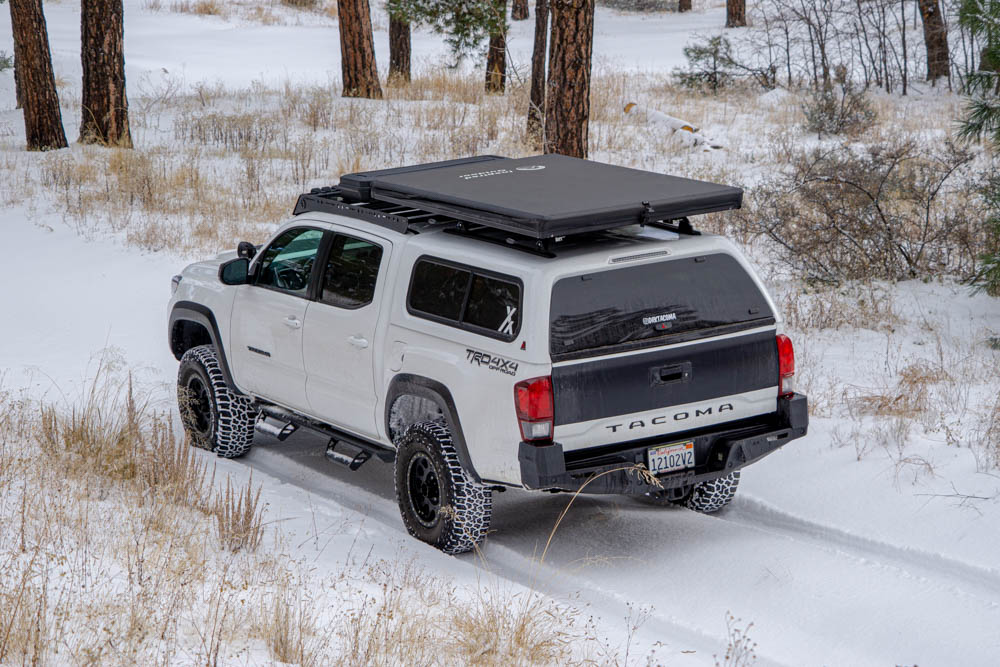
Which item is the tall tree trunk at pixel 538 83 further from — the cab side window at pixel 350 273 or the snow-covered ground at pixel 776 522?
the cab side window at pixel 350 273

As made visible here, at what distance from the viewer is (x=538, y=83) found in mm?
18938

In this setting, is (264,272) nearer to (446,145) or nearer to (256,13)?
(446,145)

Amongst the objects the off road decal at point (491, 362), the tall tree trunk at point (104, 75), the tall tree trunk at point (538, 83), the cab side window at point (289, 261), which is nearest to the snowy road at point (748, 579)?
the off road decal at point (491, 362)

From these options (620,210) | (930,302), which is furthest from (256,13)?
(620,210)

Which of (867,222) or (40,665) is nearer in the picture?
(40,665)

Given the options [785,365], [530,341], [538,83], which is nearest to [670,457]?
[785,365]

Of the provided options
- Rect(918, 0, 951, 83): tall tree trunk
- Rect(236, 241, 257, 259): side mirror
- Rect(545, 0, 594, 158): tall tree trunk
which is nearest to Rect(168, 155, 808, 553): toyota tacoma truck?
Rect(236, 241, 257, 259): side mirror

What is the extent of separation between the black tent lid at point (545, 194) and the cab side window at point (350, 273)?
0.34m

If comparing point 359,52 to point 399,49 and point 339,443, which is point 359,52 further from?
point 339,443

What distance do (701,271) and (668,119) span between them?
43.1ft

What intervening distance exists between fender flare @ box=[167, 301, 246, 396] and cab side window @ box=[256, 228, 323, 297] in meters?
0.65

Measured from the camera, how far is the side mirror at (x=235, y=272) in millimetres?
7262

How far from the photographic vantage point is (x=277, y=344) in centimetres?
722

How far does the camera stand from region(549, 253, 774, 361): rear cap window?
5.59m
